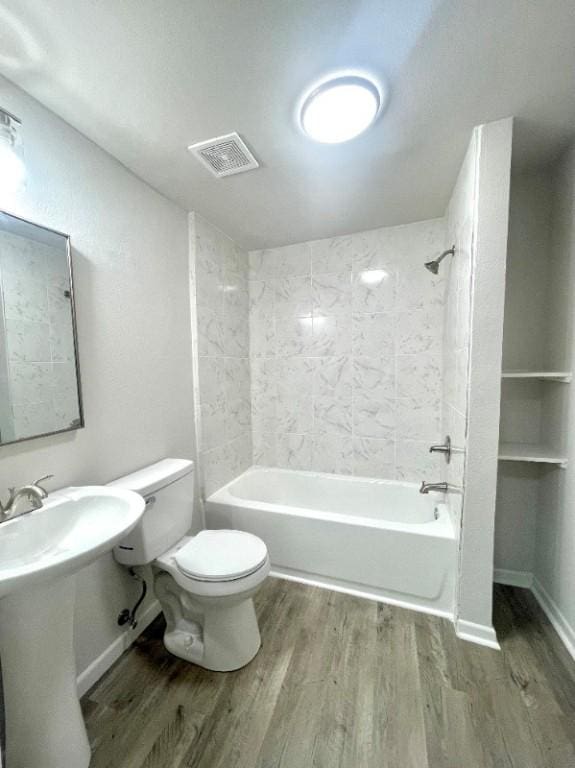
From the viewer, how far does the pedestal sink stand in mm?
821

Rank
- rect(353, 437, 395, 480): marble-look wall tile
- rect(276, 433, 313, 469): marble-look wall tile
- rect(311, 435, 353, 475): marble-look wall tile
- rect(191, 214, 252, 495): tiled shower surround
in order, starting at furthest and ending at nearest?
1. rect(276, 433, 313, 469): marble-look wall tile
2. rect(311, 435, 353, 475): marble-look wall tile
3. rect(353, 437, 395, 480): marble-look wall tile
4. rect(191, 214, 252, 495): tiled shower surround

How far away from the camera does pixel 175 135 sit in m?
1.22

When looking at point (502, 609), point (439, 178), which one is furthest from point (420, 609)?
point (439, 178)

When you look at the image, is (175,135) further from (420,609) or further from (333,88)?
(420,609)

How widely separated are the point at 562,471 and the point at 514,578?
0.79m

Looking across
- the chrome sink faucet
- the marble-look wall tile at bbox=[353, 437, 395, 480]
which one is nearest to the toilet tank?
the chrome sink faucet

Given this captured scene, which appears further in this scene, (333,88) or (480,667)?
(480,667)

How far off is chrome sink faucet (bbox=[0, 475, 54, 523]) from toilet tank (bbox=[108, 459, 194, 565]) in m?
0.33

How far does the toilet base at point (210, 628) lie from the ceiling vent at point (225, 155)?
1.87 m

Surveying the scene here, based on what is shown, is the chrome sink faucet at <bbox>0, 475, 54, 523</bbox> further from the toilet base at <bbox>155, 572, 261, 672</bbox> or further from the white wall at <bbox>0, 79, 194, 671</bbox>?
the toilet base at <bbox>155, 572, 261, 672</bbox>

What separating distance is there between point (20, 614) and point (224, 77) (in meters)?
1.73

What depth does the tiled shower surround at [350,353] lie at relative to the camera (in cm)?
211

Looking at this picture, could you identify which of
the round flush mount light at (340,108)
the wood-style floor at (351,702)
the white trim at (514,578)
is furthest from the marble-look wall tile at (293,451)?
the round flush mount light at (340,108)

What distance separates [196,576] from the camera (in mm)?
1243
